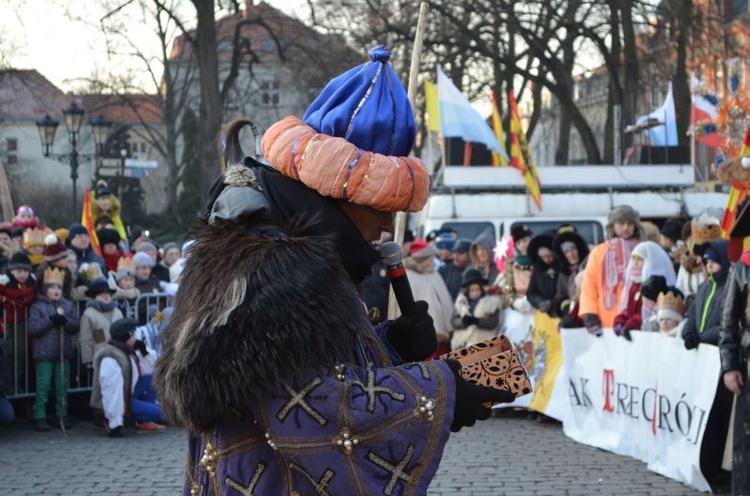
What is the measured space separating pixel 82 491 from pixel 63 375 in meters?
3.12

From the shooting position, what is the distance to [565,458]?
31.1 feet

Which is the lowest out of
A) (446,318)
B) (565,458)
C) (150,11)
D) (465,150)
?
(565,458)

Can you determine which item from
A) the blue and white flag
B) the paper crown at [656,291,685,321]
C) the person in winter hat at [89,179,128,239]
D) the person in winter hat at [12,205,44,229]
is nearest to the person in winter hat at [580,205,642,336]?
the paper crown at [656,291,685,321]

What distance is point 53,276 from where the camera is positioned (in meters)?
11.2

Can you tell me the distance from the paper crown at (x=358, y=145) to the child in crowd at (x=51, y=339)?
851 centimetres

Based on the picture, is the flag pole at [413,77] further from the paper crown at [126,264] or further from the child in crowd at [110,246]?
the child in crowd at [110,246]

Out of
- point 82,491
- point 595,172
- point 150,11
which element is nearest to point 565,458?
point 82,491

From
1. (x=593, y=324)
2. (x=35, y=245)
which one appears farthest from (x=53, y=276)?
(x=593, y=324)

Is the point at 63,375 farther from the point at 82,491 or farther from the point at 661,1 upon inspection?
the point at 661,1

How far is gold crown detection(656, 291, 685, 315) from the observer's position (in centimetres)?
896

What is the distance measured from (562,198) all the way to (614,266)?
661 cm

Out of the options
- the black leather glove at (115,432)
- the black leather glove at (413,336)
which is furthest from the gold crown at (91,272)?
the black leather glove at (413,336)

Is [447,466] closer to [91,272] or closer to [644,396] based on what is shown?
[644,396]

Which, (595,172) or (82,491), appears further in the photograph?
(595,172)
